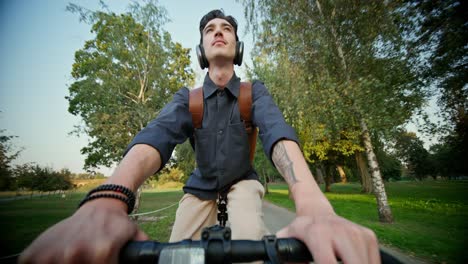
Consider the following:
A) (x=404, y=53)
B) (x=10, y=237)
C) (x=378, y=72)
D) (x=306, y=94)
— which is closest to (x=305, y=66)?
(x=306, y=94)

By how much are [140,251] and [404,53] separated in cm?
1164

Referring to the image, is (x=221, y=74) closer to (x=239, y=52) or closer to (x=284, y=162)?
(x=239, y=52)

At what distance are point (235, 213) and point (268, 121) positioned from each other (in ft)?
2.85

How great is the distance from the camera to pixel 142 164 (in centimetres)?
118

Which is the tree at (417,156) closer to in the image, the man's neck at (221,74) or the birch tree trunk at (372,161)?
the birch tree trunk at (372,161)

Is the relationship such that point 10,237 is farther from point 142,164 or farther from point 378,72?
point 378,72

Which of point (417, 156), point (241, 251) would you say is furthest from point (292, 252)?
point (417, 156)

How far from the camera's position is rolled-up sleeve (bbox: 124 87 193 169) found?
1.37 meters

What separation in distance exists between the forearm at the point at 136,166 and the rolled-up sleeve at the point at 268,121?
0.71 meters

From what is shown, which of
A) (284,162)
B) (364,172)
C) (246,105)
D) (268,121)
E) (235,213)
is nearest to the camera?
(284,162)

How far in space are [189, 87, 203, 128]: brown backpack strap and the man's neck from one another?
0.79 feet

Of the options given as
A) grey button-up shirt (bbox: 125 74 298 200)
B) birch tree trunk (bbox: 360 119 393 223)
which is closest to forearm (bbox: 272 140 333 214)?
grey button-up shirt (bbox: 125 74 298 200)

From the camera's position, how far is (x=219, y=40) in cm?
215

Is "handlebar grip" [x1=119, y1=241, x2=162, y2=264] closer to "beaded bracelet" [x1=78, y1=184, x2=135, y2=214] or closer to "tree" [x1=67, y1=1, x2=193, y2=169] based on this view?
"beaded bracelet" [x1=78, y1=184, x2=135, y2=214]
